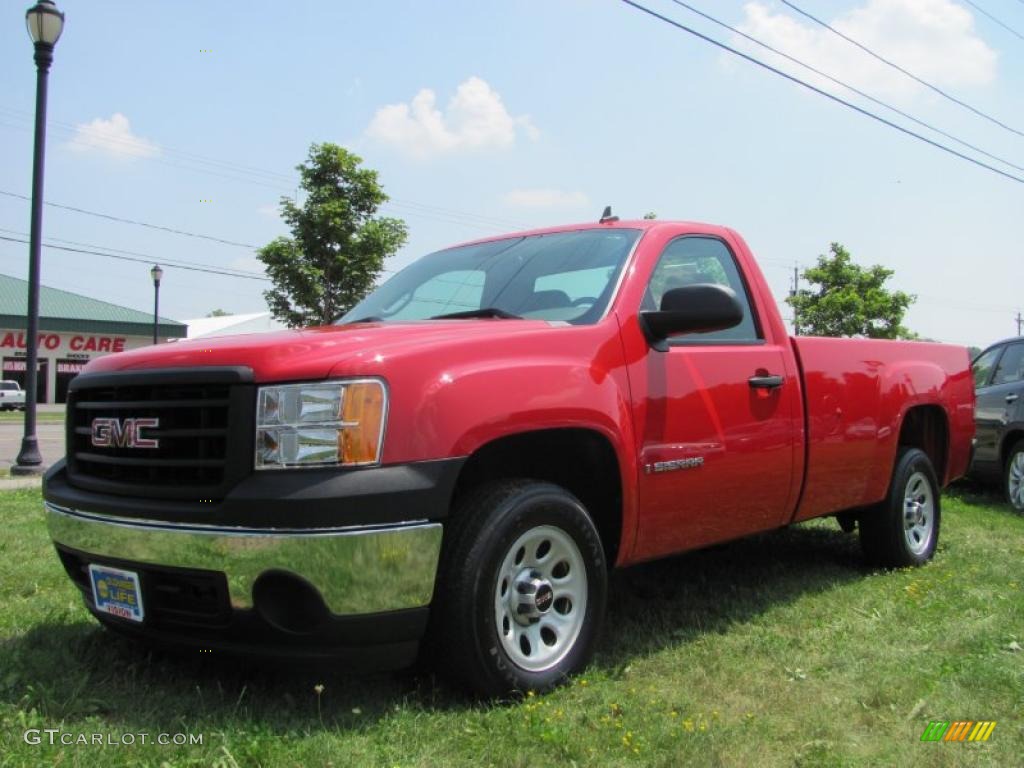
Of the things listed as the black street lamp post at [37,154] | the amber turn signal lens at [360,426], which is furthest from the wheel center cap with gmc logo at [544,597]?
the black street lamp post at [37,154]

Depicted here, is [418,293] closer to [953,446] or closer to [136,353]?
[136,353]

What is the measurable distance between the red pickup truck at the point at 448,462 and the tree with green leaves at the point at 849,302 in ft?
99.1

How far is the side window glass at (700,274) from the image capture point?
12.8ft

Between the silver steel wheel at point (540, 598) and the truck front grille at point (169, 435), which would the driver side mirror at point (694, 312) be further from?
the truck front grille at point (169, 435)

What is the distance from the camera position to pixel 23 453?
33.6 ft

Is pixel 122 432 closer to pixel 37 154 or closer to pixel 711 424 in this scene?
pixel 711 424

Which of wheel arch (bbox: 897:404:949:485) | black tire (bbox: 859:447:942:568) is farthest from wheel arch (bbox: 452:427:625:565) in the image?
wheel arch (bbox: 897:404:949:485)

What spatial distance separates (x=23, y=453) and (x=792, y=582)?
896 centimetres

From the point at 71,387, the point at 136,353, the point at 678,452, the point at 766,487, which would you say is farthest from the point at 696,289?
the point at 71,387

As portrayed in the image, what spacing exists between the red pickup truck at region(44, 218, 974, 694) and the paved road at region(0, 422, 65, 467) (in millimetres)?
10476

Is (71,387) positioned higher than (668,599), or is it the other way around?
(71,387)

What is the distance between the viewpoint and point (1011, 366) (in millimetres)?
8688

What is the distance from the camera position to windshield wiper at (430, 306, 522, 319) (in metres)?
3.66

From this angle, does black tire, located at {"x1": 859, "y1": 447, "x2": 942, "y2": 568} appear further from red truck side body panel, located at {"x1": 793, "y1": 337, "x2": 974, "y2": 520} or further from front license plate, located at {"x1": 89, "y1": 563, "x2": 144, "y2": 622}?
front license plate, located at {"x1": 89, "y1": 563, "x2": 144, "y2": 622}
